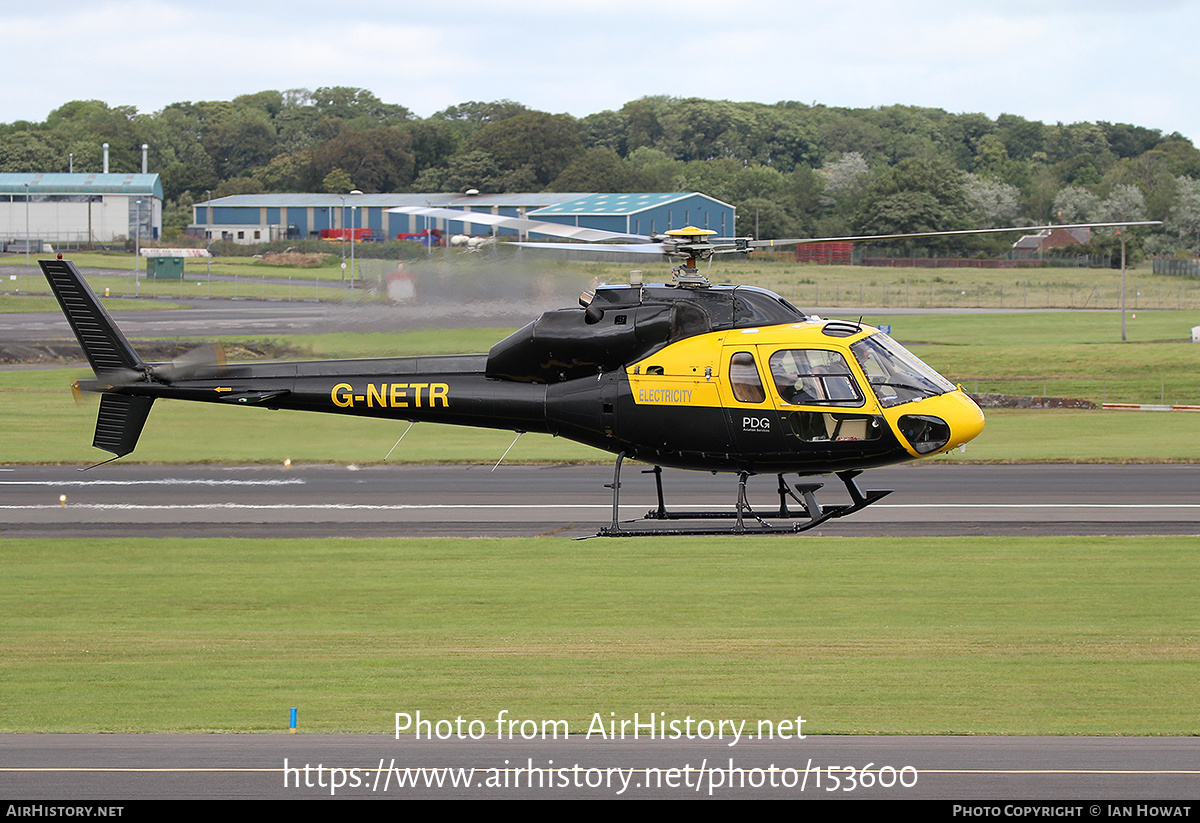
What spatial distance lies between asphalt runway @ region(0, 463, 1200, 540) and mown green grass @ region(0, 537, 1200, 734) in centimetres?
155

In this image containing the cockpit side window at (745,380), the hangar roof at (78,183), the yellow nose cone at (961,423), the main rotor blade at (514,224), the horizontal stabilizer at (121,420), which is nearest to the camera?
the yellow nose cone at (961,423)

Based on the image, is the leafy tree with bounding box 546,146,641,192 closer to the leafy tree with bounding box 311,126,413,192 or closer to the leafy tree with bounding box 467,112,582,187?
the leafy tree with bounding box 467,112,582,187

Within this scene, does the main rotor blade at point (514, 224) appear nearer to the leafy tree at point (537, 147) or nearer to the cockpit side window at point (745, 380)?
the cockpit side window at point (745, 380)

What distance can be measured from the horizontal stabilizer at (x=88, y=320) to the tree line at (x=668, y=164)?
87753mm

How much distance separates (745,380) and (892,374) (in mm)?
2518

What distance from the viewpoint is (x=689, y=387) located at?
22047 millimetres

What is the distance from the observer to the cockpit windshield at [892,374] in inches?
838

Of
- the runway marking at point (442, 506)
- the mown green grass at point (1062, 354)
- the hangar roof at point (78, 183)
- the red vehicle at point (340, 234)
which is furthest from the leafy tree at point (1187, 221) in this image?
the hangar roof at point (78, 183)

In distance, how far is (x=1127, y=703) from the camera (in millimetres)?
28812

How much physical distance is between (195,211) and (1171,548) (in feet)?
439

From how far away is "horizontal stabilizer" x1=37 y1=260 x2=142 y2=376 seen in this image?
25344 mm

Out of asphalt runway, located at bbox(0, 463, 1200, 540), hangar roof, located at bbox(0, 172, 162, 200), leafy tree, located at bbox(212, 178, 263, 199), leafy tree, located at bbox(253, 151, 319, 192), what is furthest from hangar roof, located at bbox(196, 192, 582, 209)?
asphalt runway, located at bbox(0, 463, 1200, 540)
